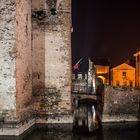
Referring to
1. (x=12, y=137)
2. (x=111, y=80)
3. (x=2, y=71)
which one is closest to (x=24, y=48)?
(x=2, y=71)

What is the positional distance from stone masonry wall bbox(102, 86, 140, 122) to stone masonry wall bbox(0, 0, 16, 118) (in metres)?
6.53

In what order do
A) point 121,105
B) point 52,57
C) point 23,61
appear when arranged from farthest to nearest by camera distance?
point 121,105, point 52,57, point 23,61

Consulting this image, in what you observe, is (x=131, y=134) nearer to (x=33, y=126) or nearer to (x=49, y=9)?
(x=33, y=126)

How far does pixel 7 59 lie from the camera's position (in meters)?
18.9

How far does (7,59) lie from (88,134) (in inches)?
229

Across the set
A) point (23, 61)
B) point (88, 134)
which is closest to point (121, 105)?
point (88, 134)

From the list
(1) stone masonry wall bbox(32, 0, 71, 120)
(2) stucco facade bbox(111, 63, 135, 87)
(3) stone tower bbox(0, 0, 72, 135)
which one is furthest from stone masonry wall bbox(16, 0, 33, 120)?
(2) stucco facade bbox(111, 63, 135, 87)

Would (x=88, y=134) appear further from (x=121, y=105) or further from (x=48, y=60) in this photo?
(x=48, y=60)

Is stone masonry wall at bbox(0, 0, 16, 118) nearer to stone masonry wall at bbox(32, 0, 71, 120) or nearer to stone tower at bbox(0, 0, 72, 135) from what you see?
stone tower at bbox(0, 0, 72, 135)

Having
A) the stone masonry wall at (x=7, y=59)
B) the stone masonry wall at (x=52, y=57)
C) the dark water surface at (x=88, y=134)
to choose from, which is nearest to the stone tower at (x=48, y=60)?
the stone masonry wall at (x=52, y=57)

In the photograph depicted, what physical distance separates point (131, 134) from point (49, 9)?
8.60 meters

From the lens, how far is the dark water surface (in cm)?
1897

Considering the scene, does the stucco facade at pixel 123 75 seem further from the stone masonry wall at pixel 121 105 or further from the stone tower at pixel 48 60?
the stone tower at pixel 48 60

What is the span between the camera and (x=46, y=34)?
2241cm
